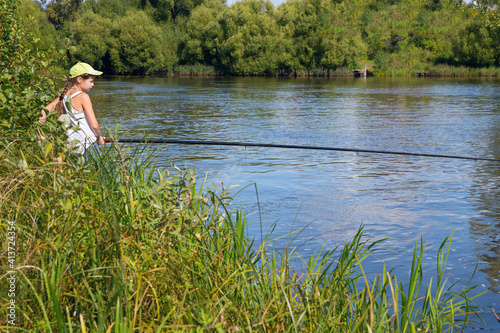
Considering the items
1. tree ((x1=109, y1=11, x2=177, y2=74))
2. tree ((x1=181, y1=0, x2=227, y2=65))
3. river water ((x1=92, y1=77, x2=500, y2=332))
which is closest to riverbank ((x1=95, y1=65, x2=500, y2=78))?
tree ((x1=109, y1=11, x2=177, y2=74))

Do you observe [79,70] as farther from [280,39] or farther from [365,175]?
[280,39]

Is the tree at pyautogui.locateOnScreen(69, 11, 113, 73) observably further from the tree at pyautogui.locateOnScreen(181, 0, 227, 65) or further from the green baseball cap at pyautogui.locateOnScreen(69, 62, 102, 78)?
the green baseball cap at pyautogui.locateOnScreen(69, 62, 102, 78)

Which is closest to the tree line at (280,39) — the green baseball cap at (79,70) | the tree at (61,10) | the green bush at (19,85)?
the tree at (61,10)

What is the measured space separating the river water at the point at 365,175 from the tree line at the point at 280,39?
45203 mm

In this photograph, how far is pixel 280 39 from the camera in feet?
233

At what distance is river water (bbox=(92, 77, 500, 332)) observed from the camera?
6105 mm

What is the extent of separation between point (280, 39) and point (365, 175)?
6279 centimetres

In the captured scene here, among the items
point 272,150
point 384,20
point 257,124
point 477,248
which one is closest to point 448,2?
point 384,20

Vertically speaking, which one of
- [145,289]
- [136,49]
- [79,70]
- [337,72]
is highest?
[136,49]

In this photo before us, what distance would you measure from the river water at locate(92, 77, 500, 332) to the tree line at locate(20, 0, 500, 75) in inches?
1780

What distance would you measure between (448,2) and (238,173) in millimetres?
81449

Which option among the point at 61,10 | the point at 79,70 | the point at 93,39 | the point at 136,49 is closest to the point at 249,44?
the point at 136,49

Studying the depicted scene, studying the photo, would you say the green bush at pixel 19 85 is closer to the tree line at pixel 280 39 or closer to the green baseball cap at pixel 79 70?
the green baseball cap at pixel 79 70

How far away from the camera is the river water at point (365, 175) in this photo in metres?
6.11
